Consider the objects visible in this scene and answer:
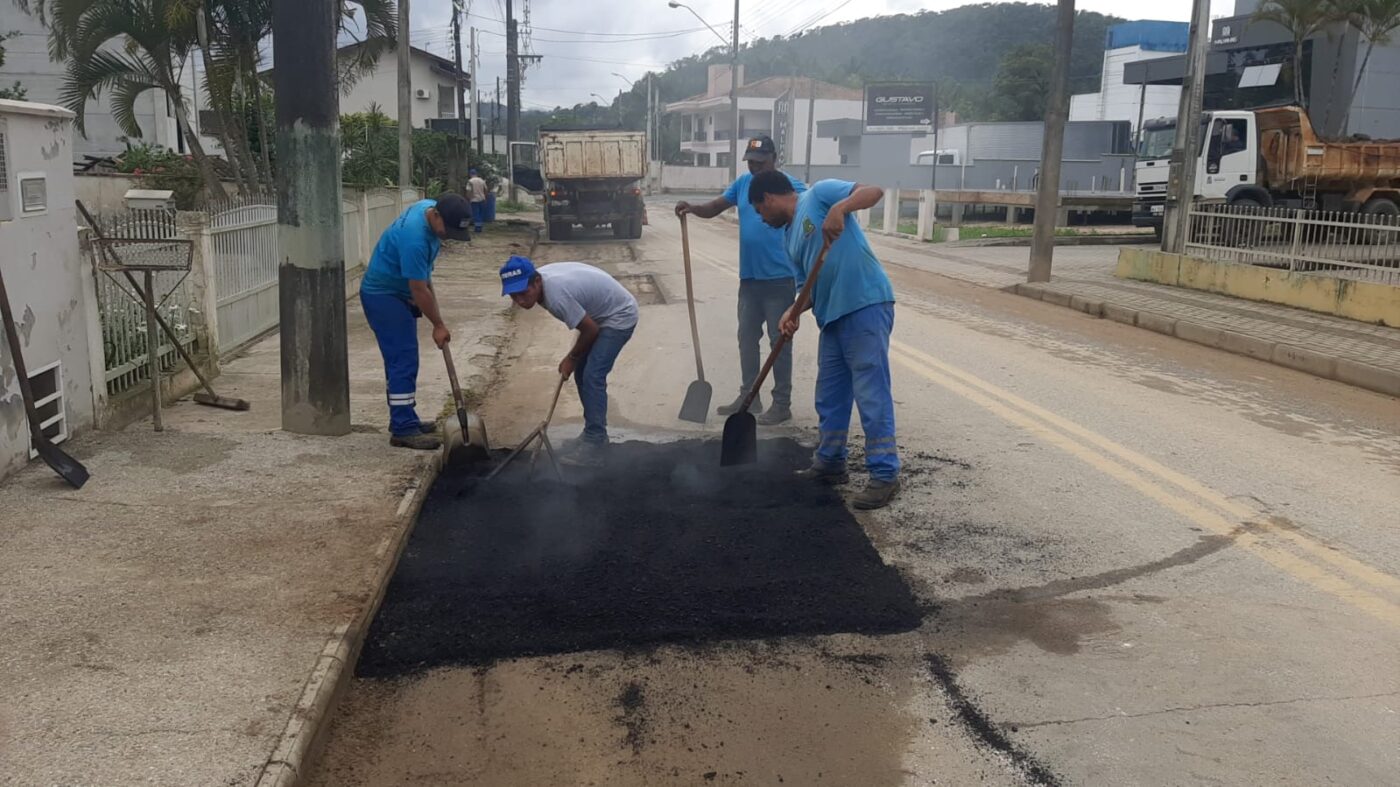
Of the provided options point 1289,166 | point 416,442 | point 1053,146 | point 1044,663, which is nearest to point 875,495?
point 1044,663

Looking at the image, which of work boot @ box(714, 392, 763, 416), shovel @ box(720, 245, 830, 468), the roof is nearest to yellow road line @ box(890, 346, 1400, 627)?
work boot @ box(714, 392, 763, 416)

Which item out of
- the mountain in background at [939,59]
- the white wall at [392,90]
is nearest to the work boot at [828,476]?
the white wall at [392,90]

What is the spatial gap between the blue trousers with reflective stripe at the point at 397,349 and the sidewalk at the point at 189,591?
21 centimetres

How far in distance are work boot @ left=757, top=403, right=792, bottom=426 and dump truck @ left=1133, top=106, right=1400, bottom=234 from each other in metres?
16.2

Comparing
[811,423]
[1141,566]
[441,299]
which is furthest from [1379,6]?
[1141,566]

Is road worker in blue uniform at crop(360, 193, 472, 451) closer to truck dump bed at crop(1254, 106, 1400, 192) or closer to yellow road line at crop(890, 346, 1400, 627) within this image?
yellow road line at crop(890, 346, 1400, 627)

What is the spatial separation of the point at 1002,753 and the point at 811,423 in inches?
160

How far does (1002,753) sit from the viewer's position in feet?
10.6

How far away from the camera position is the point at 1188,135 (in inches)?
590

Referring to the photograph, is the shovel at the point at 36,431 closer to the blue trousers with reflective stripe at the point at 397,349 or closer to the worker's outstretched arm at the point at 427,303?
the blue trousers with reflective stripe at the point at 397,349

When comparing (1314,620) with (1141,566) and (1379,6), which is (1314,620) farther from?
(1379,6)

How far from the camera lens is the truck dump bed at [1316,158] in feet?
69.3

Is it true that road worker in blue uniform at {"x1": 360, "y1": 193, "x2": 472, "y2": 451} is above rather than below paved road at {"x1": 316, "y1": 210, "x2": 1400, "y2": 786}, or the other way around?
above

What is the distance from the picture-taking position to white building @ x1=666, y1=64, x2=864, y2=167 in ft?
220
